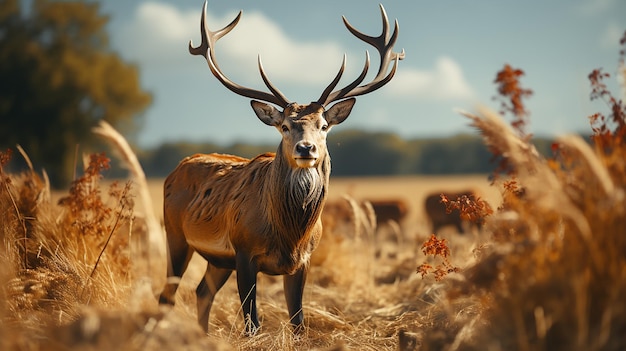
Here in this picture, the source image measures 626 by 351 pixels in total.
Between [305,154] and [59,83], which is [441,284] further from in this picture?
[59,83]

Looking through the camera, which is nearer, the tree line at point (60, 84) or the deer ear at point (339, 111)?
the deer ear at point (339, 111)

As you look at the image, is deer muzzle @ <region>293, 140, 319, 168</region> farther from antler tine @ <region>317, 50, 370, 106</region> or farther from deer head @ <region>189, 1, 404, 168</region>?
antler tine @ <region>317, 50, 370, 106</region>

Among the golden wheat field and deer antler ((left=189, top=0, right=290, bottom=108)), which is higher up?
deer antler ((left=189, top=0, right=290, bottom=108))

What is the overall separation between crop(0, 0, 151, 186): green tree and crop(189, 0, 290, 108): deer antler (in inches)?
1057

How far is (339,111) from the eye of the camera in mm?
6402

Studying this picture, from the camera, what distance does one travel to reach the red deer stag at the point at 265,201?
232 inches

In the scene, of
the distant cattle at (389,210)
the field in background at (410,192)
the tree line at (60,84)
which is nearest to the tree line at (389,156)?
the field in background at (410,192)

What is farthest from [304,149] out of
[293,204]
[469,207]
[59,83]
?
[59,83]

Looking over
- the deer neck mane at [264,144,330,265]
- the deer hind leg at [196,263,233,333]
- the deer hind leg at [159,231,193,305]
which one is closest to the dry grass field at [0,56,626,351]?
the deer hind leg at [196,263,233,333]

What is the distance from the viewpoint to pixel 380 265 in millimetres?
11828

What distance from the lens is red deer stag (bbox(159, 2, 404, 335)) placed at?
19.3 ft

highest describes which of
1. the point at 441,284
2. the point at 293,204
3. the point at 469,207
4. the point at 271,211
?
the point at 469,207

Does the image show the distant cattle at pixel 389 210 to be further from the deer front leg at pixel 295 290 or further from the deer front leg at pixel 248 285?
the deer front leg at pixel 248 285

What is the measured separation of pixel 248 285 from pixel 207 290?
1.42 meters
